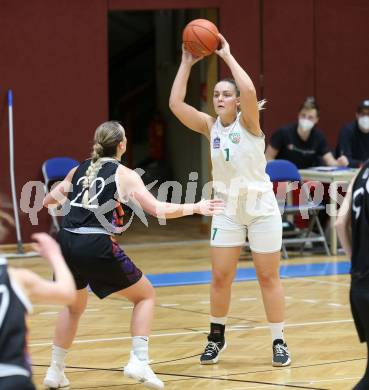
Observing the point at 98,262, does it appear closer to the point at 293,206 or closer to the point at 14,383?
the point at 14,383

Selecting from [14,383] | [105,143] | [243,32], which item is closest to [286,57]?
[243,32]

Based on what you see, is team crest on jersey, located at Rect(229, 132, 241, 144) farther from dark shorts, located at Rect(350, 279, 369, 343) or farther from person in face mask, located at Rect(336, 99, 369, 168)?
person in face mask, located at Rect(336, 99, 369, 168)

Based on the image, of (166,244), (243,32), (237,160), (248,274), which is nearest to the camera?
(237,160)

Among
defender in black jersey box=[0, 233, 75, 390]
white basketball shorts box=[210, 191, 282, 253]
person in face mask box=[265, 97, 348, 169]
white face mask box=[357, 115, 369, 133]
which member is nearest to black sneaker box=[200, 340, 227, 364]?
white basketball shorts box=[210, 191, 282, 253]

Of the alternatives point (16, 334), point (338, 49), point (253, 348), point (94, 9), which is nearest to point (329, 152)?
point (338, 49)

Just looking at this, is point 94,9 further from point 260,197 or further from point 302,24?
point 260,197

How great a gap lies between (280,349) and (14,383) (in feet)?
11.4

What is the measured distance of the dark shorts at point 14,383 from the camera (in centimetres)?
417

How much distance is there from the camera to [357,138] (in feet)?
43.3

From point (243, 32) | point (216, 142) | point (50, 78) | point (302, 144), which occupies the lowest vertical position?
point (302, 144)

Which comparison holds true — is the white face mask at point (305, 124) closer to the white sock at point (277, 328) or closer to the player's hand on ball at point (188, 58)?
the player's hand on ball at point (188, 58)

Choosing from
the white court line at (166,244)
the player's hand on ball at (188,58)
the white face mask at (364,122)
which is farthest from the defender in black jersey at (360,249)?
the white court line at (166,244)

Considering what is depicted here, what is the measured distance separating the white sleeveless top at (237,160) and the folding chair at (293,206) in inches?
196

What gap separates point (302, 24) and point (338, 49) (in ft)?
2.13
